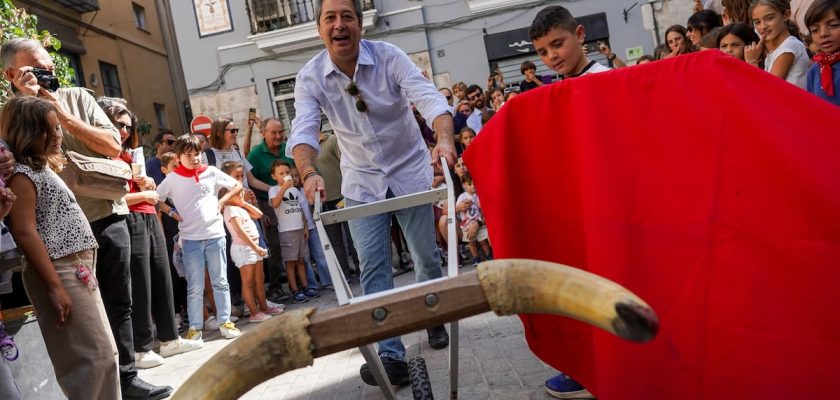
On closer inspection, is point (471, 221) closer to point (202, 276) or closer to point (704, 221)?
point (202, 276)

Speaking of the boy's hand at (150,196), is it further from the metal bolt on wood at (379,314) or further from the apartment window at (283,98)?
the apartment window at (283,98)

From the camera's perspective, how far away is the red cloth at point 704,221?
2.10 m

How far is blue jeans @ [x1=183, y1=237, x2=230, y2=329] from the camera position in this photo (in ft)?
22.1

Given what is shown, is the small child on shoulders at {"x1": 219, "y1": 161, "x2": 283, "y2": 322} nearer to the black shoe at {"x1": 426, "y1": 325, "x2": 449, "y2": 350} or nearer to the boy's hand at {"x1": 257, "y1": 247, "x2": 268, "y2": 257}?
the boy's hand at {"x1": 257, "y1": 247, "x2": 268, "y2": 257}

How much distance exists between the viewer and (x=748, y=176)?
2223mm

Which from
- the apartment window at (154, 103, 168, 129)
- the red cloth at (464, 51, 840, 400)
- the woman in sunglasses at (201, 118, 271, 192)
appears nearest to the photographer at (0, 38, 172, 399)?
the red cloth at (464, 51, 840, 400)

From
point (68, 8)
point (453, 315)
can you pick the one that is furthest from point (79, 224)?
point (68, 8)

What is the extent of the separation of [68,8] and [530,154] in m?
21.7

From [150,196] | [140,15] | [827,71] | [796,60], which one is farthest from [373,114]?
[140,15]

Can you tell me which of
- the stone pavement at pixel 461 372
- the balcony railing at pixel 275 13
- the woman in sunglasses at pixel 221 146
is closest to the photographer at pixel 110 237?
the stone pavement at pixel 461 372

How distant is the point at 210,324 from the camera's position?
738 centimetres

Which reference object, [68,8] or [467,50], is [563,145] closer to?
[467,50]

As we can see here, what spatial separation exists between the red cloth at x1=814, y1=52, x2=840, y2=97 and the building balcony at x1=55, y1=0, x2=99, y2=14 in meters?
20.7

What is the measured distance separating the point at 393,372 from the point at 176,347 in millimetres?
2905
